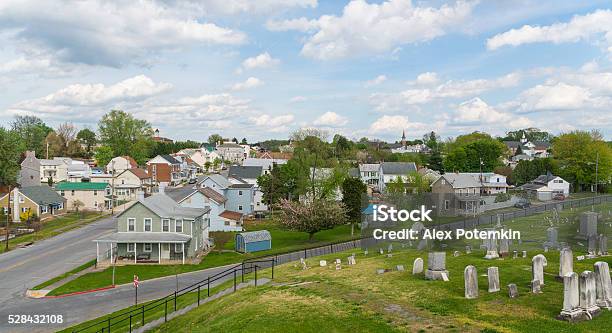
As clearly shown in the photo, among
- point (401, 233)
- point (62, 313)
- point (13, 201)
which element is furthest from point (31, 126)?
point (401, 233)

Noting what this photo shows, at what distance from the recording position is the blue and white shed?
166 ft

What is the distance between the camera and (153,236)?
47.0 meters

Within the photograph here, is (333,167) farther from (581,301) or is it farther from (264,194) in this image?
(581,301)

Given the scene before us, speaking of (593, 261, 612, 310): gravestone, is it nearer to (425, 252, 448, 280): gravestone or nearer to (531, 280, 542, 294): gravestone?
(531, 280, 542, 294): gravestone

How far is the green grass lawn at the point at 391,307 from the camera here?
1708cm

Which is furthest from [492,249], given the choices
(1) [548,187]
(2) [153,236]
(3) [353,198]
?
(1) [548,187]

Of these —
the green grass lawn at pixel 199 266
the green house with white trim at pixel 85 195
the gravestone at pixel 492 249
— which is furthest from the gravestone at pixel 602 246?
the green house with white trim at pixel 85 195

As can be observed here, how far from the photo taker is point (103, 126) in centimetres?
14462

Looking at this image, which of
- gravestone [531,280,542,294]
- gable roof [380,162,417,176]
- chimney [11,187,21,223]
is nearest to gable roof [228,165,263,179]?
gable roof [380,162,417,176]

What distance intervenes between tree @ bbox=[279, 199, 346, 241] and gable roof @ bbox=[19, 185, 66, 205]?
4139 cm

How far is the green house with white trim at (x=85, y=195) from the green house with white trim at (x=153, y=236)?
37.4 metres

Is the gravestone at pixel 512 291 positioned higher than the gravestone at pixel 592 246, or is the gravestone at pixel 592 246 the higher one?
the gravestone at pixel 592 246

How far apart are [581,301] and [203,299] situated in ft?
61.4

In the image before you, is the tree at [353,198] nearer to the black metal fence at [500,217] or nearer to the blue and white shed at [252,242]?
the blue and white shed at [252,242]
